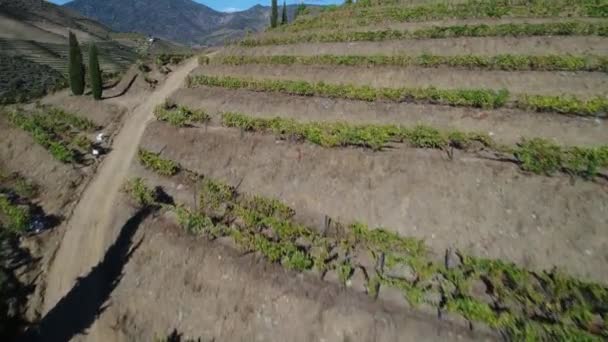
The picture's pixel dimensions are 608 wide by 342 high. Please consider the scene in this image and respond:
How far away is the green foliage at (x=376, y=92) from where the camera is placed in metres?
18.9

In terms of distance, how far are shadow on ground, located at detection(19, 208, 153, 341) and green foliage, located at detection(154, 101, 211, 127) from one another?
9172 mm

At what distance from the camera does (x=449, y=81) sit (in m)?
22.1

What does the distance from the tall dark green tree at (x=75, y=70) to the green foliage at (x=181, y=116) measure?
1369 cm

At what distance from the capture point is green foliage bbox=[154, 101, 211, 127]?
24.2 metres

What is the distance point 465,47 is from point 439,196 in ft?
52.3

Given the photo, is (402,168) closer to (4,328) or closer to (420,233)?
(420,233)

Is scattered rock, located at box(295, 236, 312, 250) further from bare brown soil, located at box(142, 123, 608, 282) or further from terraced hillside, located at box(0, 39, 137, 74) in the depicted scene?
terraced hillside, located at box(0, 39, 137, 74)

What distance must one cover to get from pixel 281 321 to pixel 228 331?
6.26ft

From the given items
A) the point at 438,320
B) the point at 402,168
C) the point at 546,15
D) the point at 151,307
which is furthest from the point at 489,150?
the point at 546,15

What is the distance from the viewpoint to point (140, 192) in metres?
19.2

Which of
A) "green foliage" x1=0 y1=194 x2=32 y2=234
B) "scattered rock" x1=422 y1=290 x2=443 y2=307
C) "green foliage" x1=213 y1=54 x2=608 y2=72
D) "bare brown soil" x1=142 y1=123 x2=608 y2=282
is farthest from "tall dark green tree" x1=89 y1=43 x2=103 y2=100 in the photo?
"scattered rock" x1=422 y1=290 x2=443 y2=307

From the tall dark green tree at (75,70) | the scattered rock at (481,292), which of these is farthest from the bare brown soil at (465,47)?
the scattered rock at (481,292)

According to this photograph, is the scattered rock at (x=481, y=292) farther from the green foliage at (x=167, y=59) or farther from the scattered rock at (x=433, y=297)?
the green foliage at (x=167, y=59)

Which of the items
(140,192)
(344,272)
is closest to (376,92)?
(344,272)
